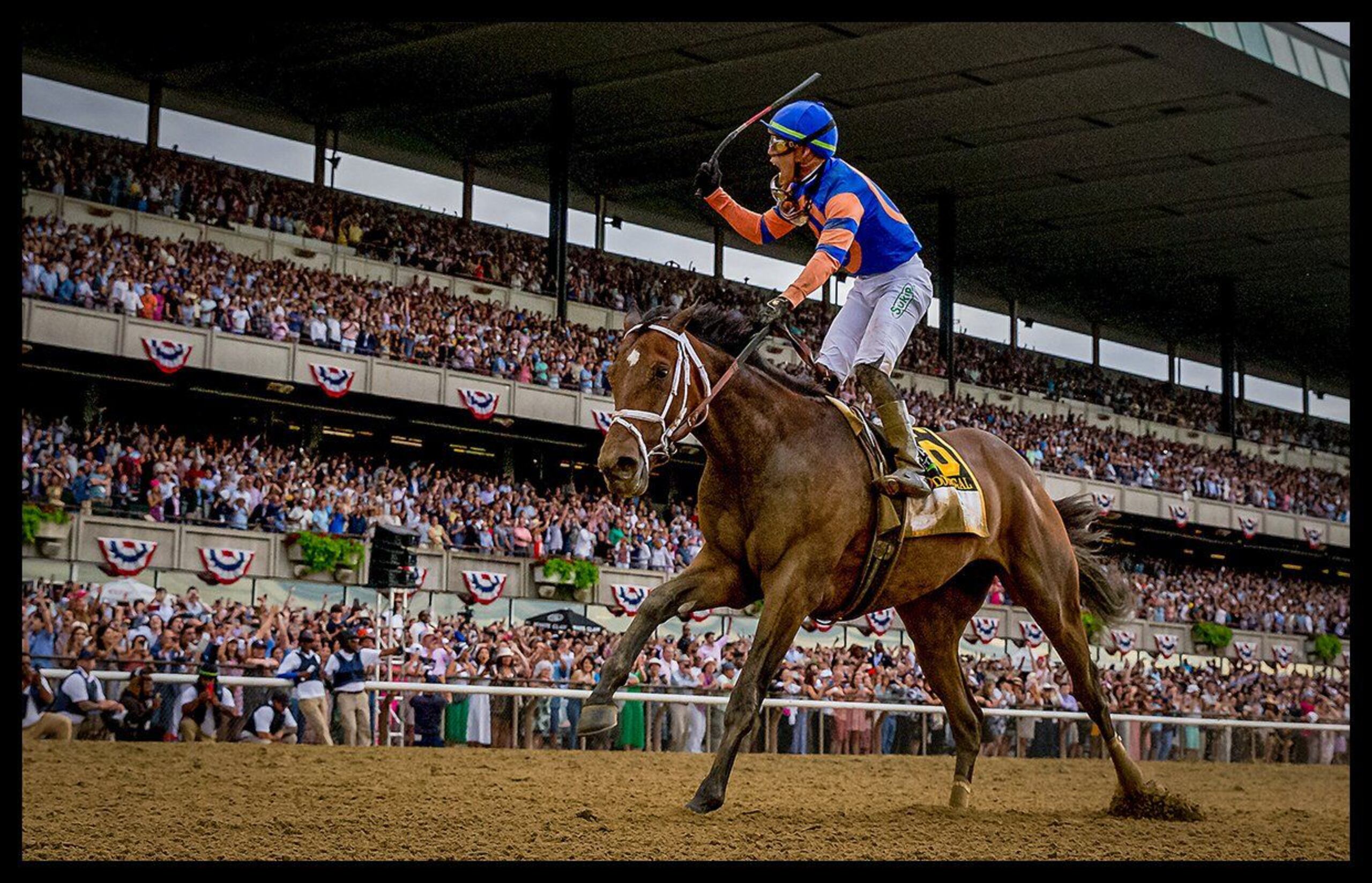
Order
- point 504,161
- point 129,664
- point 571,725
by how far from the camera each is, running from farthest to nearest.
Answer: point 504,161, point 571,725, point 129,664

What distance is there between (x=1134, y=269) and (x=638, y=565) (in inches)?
987

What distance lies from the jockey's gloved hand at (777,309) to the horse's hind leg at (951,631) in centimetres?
234

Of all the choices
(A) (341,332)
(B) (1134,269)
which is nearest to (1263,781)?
(A) (341,332)

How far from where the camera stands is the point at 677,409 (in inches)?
267

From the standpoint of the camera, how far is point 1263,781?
55.6 ft

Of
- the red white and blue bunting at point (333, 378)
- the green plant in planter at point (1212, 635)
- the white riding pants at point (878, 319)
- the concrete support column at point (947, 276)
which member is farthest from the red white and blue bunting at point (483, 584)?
the green plant in planter at point (1212, 635)

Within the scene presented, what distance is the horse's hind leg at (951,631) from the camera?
28.5 ft

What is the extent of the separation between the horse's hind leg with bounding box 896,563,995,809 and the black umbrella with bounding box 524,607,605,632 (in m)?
12.4

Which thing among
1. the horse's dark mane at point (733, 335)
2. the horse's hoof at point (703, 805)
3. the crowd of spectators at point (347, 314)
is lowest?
the horse's hoof at point (703, 805)

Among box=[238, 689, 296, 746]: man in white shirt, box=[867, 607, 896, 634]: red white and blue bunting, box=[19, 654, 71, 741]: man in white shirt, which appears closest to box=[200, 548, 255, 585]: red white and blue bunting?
box=[238, 689, 296, 746]: man in white shirt

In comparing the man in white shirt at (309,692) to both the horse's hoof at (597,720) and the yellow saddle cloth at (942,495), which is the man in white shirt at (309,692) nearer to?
the yellow saddle cloth at (942,495)

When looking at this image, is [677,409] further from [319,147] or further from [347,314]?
[319,147]

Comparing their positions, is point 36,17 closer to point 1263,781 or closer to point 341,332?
point 341,332
